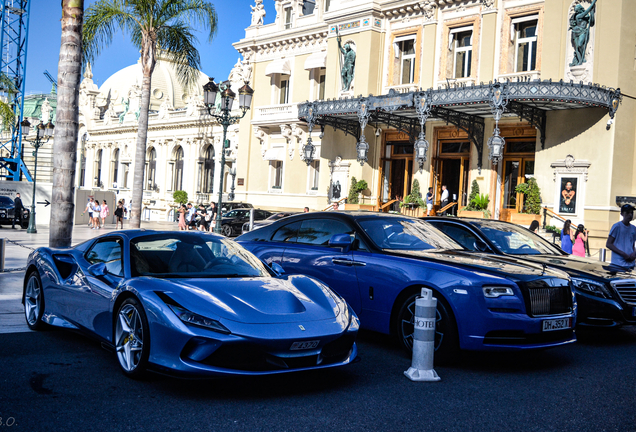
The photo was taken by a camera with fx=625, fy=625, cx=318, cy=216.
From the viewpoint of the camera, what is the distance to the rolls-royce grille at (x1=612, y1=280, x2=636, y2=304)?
8.30m

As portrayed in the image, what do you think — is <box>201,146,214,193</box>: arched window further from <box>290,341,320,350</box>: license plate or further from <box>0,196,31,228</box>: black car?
<box>290,341,320,350</box>: license plate

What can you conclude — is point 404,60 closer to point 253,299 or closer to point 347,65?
point 347,65

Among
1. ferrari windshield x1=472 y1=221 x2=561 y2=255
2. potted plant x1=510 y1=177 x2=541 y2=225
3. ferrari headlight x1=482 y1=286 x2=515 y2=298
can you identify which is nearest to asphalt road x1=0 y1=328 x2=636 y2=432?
ferrari headlight x1=482 y1=286 x2=515 y2=298

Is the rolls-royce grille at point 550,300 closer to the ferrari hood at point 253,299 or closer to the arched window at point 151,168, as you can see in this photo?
the ferrari hood at point 253,299

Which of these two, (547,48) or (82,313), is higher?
(547,48)

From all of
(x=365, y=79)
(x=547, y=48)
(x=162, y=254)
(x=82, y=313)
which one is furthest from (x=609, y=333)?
(x=365, y=79)

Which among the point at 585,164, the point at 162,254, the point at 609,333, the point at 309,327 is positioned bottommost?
the point at 609,333

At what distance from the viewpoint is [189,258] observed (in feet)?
20.0

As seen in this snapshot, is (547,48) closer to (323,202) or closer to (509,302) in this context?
(323,202)

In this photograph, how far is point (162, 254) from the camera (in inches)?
240

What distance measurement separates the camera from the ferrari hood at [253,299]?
16.1 ft

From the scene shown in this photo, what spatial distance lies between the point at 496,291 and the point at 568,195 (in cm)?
1899

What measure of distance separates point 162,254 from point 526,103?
64.1ft

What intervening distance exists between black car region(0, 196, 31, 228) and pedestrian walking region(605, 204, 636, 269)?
28.2m
